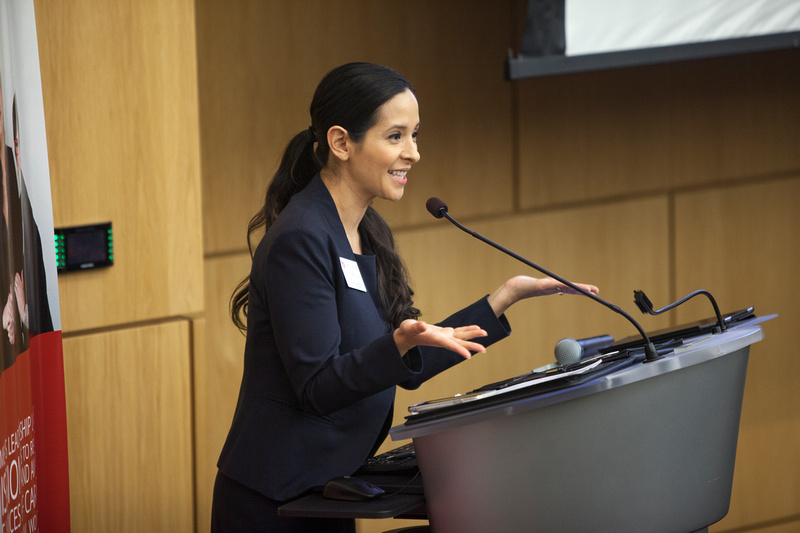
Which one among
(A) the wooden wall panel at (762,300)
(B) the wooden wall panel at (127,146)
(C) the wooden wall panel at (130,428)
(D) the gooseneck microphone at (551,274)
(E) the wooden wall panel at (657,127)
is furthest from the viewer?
(A) the wooden wall panel at (762,300)

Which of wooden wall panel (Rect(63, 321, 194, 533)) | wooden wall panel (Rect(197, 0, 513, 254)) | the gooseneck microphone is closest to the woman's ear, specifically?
the gooseneck microphone

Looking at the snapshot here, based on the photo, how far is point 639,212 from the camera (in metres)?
3.87

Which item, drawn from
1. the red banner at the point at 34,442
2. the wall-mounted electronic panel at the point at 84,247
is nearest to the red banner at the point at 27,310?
the red banner at the point at 34,442

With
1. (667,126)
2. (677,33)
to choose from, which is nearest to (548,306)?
(667,126)

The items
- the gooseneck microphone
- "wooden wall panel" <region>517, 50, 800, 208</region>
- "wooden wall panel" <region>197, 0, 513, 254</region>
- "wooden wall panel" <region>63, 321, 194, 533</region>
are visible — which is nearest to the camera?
the gooseneck microphone

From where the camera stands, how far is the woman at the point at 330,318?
5.28ft

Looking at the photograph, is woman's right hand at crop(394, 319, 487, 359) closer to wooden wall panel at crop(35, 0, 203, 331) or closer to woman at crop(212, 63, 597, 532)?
woman at crop(212, 63, 597, 532)

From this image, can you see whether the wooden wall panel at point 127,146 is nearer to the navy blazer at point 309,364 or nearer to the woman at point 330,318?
the woman at point 330,318

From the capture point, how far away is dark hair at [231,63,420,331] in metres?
1.81

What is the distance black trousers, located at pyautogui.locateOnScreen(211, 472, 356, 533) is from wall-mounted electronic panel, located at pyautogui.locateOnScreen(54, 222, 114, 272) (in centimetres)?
80

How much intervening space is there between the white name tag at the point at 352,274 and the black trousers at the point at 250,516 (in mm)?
399

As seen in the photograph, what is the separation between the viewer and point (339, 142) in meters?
1.84

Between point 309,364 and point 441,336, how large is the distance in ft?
0.86

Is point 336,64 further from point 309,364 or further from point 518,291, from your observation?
point 309,364
